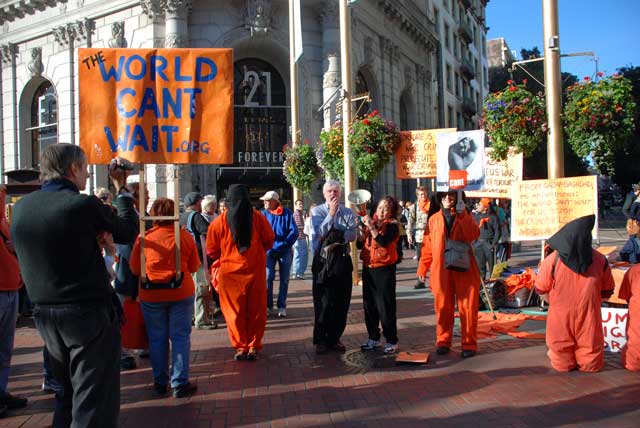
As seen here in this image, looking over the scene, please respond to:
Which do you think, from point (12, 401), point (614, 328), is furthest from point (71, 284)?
point (614, 328)

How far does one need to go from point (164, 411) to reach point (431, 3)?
110 ft

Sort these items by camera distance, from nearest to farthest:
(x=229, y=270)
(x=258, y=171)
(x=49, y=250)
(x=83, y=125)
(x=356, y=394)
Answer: (x=49, y=250), (x=356, y=394), (x=83, y=125), (x=229, y=270), (x=258, y=171)

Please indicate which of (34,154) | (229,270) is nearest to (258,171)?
(34,154)

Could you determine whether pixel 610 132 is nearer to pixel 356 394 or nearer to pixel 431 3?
pixel 356 394

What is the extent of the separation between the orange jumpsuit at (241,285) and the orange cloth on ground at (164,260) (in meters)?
0.91

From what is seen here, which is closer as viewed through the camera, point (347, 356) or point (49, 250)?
point (49, 250)

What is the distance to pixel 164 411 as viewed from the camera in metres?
4.58

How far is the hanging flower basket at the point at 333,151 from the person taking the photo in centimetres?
1205

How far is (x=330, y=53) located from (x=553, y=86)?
13254 mm

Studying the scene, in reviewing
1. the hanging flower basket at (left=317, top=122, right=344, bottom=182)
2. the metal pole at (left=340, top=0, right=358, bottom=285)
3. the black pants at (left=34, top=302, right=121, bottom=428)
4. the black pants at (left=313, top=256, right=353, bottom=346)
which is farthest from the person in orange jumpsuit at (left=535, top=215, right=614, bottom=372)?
the hanging flower basket at (left=317, top=122, right=344, bottom=182)

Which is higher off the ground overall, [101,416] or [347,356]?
[101,416]

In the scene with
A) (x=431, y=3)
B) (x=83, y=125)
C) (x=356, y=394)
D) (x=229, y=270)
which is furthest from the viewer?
(x=431, y=3)

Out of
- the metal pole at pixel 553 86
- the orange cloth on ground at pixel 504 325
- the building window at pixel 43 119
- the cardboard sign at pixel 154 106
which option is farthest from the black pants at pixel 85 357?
the building window at pixel 43 119

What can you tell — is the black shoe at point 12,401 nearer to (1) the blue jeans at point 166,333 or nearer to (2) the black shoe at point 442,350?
(1) the blue jeans at point 166,333
